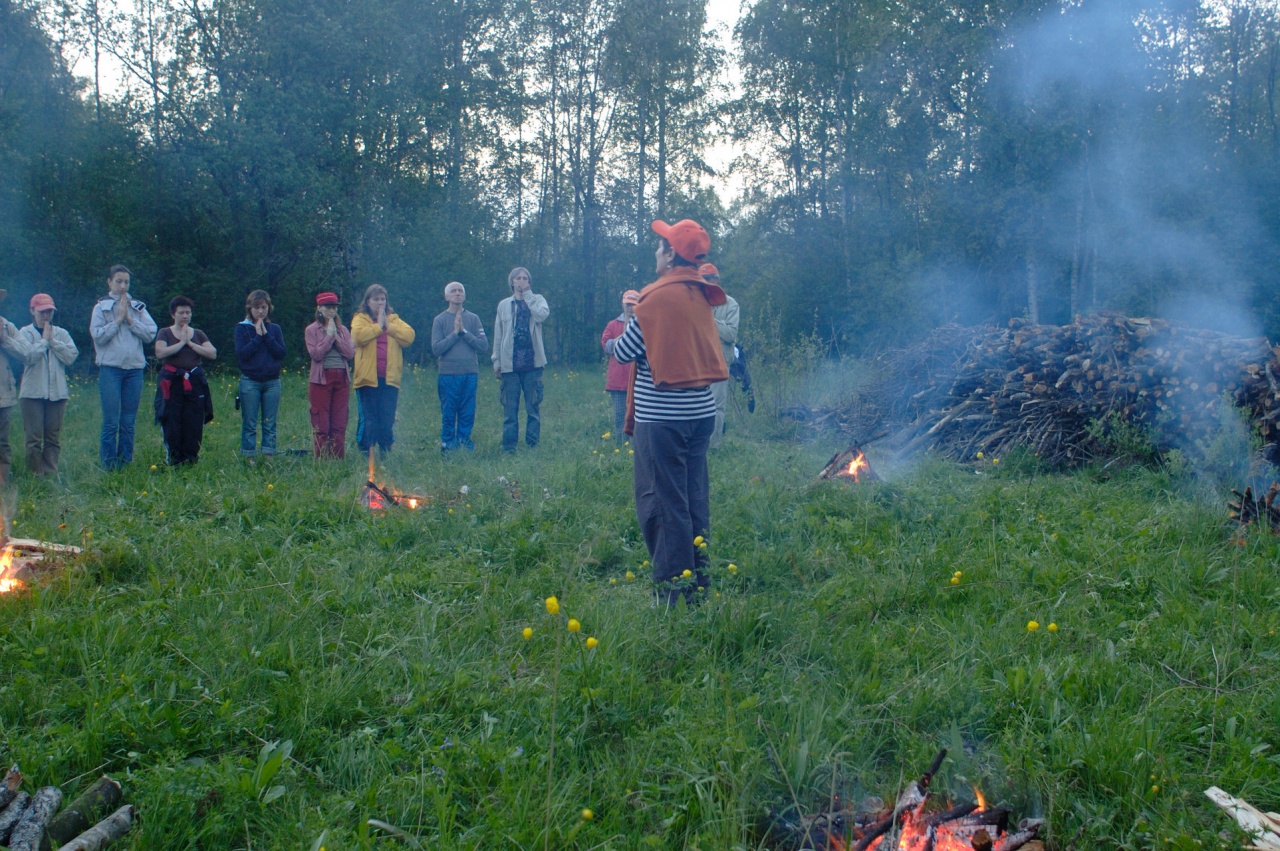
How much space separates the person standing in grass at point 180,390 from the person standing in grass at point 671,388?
5.16 meters

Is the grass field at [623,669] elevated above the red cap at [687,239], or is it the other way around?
the red cap at [687,239]

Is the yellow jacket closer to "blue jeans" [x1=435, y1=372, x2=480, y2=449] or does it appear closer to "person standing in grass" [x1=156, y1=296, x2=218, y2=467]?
"blue jeans" [x1=435, y1=372, x2=480, y2=449]

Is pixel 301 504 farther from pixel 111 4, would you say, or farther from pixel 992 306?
pixel 111 4

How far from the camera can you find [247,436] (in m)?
7.93

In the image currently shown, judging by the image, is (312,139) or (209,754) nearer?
(209,754)

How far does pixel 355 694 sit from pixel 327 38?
59.4 feet

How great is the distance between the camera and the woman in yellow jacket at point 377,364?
822 centimetres

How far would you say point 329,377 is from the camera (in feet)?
26.5

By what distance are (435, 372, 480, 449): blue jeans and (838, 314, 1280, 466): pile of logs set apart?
4.71 metres

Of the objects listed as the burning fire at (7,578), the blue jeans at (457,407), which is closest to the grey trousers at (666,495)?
the burning fire at (7,578)

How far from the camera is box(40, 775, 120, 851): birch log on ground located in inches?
95.0

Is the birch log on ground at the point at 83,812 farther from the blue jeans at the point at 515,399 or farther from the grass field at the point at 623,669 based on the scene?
the blue jeans at the point at 515,399

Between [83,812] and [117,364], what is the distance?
19.9 feet

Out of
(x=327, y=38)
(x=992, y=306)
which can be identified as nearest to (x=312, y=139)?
(x=327, y=38)
